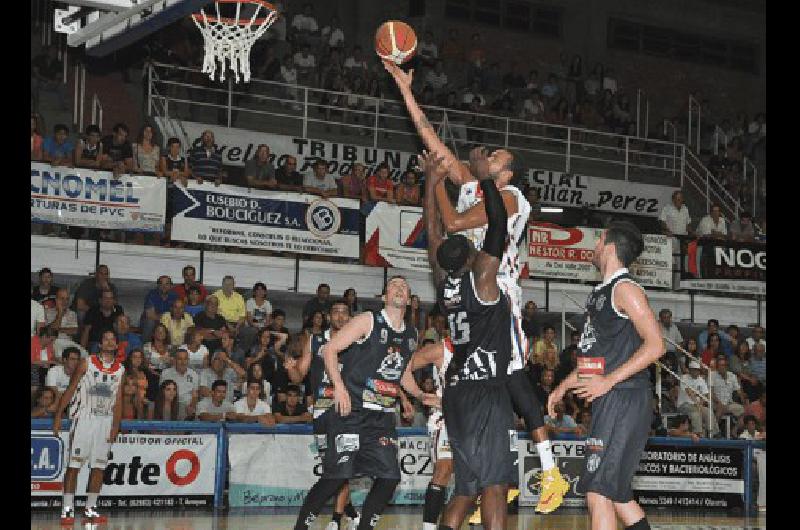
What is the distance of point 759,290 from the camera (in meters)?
24.1

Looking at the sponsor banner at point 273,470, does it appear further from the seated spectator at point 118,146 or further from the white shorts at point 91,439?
the seated spectator at point 118,146

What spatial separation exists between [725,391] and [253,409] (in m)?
8.81

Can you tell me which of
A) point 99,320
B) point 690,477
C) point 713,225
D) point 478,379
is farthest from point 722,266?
point 478,379

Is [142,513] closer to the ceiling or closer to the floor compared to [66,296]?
closer to the floor

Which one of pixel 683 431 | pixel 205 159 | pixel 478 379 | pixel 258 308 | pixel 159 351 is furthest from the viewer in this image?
pixel 205 159

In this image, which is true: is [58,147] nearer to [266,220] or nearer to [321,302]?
[266,220]

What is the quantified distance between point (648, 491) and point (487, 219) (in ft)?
36.0

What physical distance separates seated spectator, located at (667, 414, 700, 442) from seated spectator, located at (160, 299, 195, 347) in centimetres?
764

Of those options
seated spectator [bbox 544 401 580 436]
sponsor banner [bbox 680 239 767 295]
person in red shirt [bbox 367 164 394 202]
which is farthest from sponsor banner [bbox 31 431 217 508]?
sponsor banner [bbox 680 239 767 295]

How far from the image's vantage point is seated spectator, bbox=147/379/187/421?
15.7 meters

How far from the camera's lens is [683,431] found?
63.0 ft

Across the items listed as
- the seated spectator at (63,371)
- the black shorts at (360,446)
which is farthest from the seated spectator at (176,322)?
the black shorts at (360,446)
